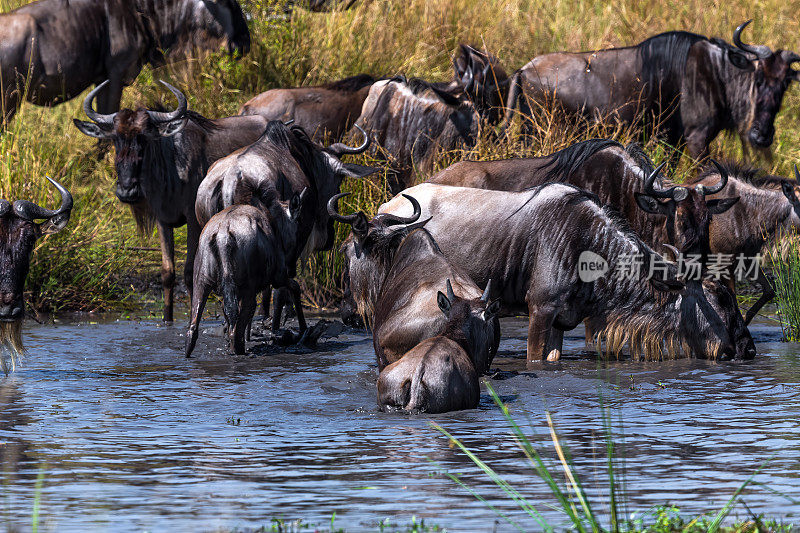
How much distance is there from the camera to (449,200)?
9.27 metres

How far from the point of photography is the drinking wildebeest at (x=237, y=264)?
9.32 m

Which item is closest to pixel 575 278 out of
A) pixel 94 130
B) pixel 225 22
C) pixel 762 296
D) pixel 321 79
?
pixel 762 296

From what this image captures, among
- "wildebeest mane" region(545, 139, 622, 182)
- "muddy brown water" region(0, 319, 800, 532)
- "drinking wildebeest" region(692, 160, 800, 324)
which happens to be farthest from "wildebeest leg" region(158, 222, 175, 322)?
"drinking wildebeest" region(692, 160, 800, 324)

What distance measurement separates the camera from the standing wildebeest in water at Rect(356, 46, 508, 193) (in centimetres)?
1237

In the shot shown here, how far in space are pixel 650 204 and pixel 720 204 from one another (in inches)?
30.3

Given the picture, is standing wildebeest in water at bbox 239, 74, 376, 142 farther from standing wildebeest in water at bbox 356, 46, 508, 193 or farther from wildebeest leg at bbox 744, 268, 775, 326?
wildebeest leg at bbox 744, 268, 775, 326

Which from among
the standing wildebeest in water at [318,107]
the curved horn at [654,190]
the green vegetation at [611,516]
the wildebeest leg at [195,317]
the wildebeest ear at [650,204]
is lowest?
the wildebeest leg at [195,317]

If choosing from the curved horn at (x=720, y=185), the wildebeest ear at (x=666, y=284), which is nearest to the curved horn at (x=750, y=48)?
the curved horn at (x=720, y=185)

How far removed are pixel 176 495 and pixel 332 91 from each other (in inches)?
349

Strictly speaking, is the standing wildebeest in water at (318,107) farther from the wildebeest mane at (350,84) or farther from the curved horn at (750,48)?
the curved horn at (750,48)

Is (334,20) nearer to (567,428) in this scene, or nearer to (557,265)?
(557,265)

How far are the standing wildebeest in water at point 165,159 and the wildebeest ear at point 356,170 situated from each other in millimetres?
1317

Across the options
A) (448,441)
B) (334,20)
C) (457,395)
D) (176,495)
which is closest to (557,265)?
(457,395)

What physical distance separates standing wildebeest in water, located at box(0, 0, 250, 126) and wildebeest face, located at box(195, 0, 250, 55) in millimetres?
13
